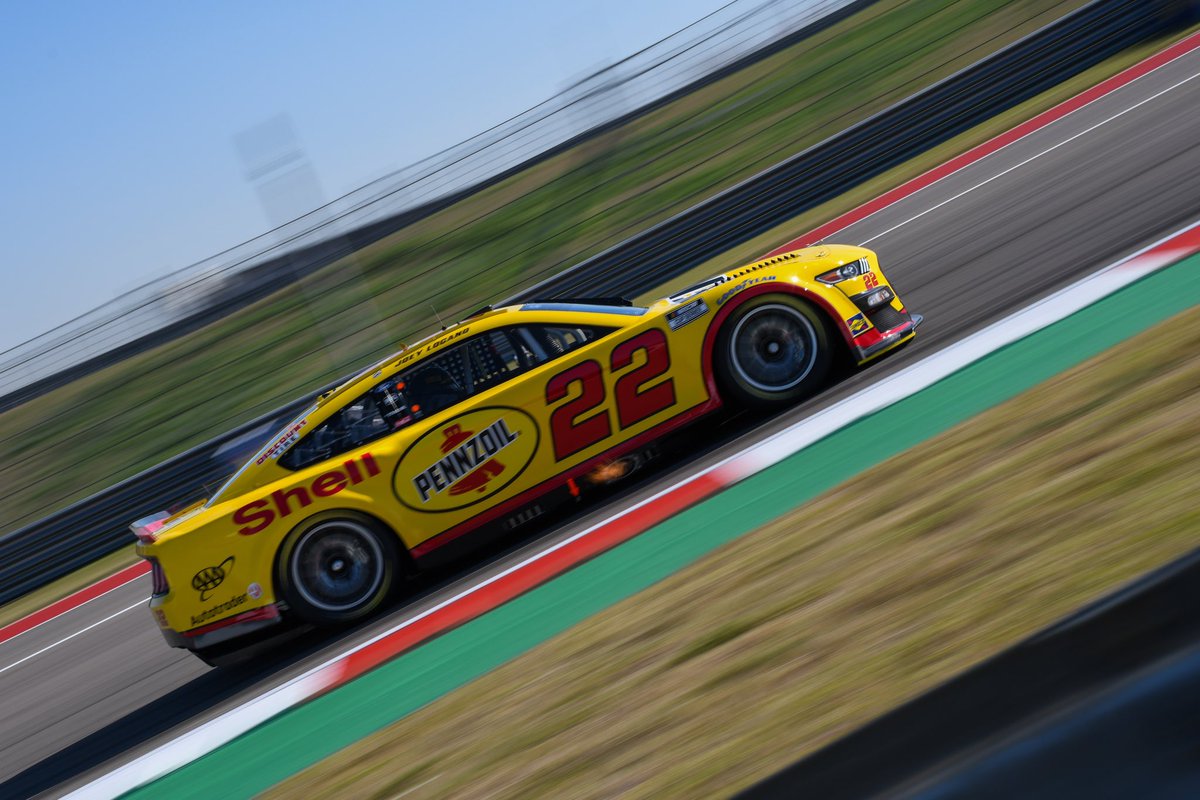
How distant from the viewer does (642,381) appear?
6676mm

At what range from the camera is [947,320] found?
7.80 metres

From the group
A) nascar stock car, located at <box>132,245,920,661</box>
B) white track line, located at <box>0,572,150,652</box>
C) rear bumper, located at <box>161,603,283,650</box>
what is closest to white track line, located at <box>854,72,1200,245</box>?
nascar stock car, located at <box>132,245,920,661</box>

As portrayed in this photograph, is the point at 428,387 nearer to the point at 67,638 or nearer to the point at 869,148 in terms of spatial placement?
the point at 67,638

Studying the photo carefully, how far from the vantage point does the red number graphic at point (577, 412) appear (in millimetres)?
6594

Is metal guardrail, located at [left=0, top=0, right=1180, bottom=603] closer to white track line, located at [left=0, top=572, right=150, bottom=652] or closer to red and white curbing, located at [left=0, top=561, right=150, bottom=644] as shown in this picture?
red and white curbing, located at [left=0, top=561, right=150, bottom=644]

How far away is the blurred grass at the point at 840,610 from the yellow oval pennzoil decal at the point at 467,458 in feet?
5.45

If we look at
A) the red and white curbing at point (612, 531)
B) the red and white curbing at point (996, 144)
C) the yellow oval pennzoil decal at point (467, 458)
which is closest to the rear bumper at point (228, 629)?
the red and white curbing at point (612, 531)

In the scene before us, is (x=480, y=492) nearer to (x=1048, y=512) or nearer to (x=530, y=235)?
(x=1048, y=512)

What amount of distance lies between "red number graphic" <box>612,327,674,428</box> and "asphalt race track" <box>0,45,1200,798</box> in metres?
0.43

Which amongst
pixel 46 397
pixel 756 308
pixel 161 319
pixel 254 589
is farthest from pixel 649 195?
pixel 254 589

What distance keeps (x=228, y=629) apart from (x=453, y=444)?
165 cm

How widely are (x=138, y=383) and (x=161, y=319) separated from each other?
114 cm

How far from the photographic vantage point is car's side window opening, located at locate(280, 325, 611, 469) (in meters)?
6.58

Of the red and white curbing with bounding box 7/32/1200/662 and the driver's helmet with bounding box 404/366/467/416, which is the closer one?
the driver's helmet with bounding box 404/366/467/416
